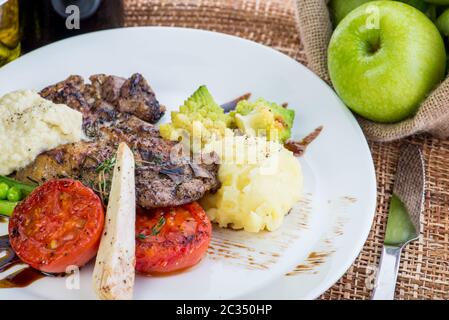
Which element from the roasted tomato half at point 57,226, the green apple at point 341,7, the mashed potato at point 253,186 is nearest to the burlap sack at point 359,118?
the green apple at point 341,7

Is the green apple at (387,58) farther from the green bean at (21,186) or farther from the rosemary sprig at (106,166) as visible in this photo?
the green bean at (21,186)

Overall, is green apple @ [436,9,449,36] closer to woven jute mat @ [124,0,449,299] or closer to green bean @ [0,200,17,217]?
woven jute mat @ [124,0,449,299]

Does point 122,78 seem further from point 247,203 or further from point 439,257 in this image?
point 439,257

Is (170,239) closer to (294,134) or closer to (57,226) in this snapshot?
(57,226)

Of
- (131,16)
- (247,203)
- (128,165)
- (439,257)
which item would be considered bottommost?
(439,257)

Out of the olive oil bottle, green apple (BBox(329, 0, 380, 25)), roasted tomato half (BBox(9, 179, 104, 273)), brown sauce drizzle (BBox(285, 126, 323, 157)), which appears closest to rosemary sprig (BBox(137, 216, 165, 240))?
roasted tomato half (BBox(9, 179, 104, 273))
